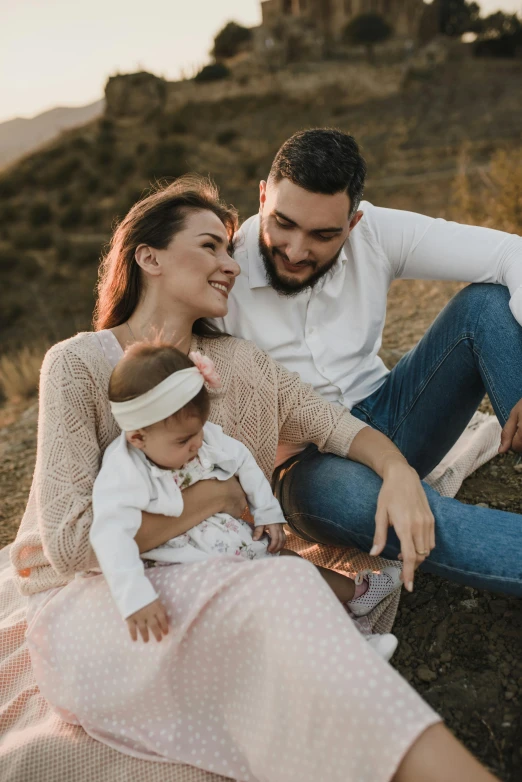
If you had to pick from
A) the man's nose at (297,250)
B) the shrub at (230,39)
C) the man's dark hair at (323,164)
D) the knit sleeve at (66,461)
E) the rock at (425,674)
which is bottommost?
the rock at (425,674)

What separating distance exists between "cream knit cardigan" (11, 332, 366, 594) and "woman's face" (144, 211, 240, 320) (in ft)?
0.65

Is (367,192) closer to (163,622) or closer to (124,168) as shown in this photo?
(124,168)

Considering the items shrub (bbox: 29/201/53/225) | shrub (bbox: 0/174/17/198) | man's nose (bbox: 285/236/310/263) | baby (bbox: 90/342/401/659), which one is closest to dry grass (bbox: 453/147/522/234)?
man's nose (bbox: 285/236/310/263)

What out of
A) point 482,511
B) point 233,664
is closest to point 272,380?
point 482,511

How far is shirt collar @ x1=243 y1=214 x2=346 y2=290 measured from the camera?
257 cm

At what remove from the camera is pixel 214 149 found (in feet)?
83.9

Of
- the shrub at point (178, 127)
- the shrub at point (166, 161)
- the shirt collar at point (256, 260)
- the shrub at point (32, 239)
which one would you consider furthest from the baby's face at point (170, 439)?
the shrub at point (178, 127)

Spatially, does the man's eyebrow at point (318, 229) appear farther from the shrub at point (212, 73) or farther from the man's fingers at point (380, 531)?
the shrub at point (212, 73)

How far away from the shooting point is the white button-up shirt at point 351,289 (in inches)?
102

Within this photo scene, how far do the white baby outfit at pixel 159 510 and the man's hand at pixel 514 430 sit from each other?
2.97 feet

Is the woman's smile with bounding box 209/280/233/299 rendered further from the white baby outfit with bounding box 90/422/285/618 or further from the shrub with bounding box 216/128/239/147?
the shrub with bounding box 216/128/239/147

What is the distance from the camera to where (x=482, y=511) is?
199 cm

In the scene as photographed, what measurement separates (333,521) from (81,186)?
24.8 meters

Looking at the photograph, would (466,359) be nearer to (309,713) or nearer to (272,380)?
(272,380)
